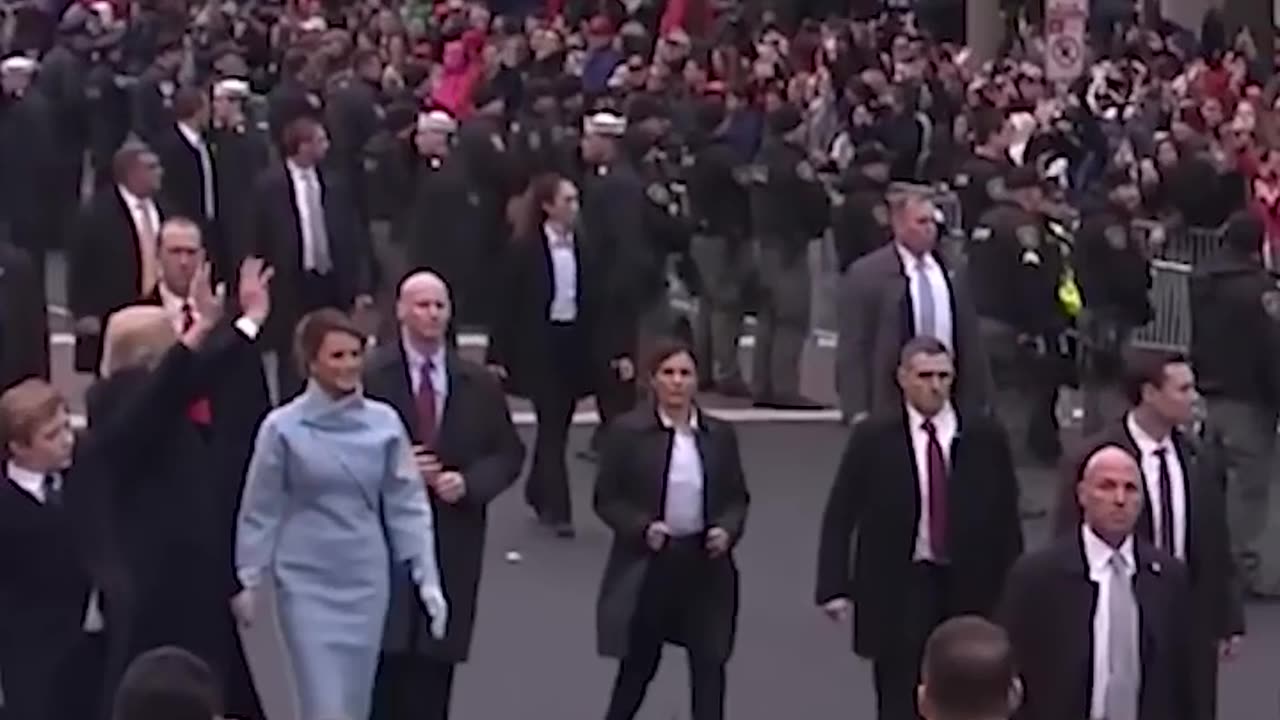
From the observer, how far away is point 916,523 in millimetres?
11945

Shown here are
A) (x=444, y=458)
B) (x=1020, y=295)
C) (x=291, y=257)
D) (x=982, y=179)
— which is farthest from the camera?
(x=982, y=179)

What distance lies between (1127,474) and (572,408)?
26.1 ft

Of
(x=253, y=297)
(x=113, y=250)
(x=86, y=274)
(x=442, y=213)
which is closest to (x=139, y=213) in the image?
(x=113, y=250)

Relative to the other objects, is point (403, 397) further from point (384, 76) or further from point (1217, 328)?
point (384, 76)

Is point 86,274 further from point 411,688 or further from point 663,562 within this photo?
point 411,688

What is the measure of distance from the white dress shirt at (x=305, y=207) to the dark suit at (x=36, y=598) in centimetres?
742

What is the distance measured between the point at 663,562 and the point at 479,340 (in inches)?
433

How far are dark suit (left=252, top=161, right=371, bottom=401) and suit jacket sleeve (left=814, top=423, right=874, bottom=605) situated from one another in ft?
20.0

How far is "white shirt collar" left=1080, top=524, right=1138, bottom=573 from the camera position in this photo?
33.5 feet

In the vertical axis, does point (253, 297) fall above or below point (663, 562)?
above

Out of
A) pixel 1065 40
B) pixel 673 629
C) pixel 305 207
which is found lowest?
pixel 673 629

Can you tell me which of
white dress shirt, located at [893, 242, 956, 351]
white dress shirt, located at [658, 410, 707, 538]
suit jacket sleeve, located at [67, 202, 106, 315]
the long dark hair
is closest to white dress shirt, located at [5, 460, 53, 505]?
white dress shirt, located at [658, 410, 707, 538]

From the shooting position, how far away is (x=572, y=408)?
58.8 ft

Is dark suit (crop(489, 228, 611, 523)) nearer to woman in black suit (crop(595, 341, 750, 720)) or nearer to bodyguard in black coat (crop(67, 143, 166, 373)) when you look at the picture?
bodyguard in black coat (crop(67, 143, 166, 373))
